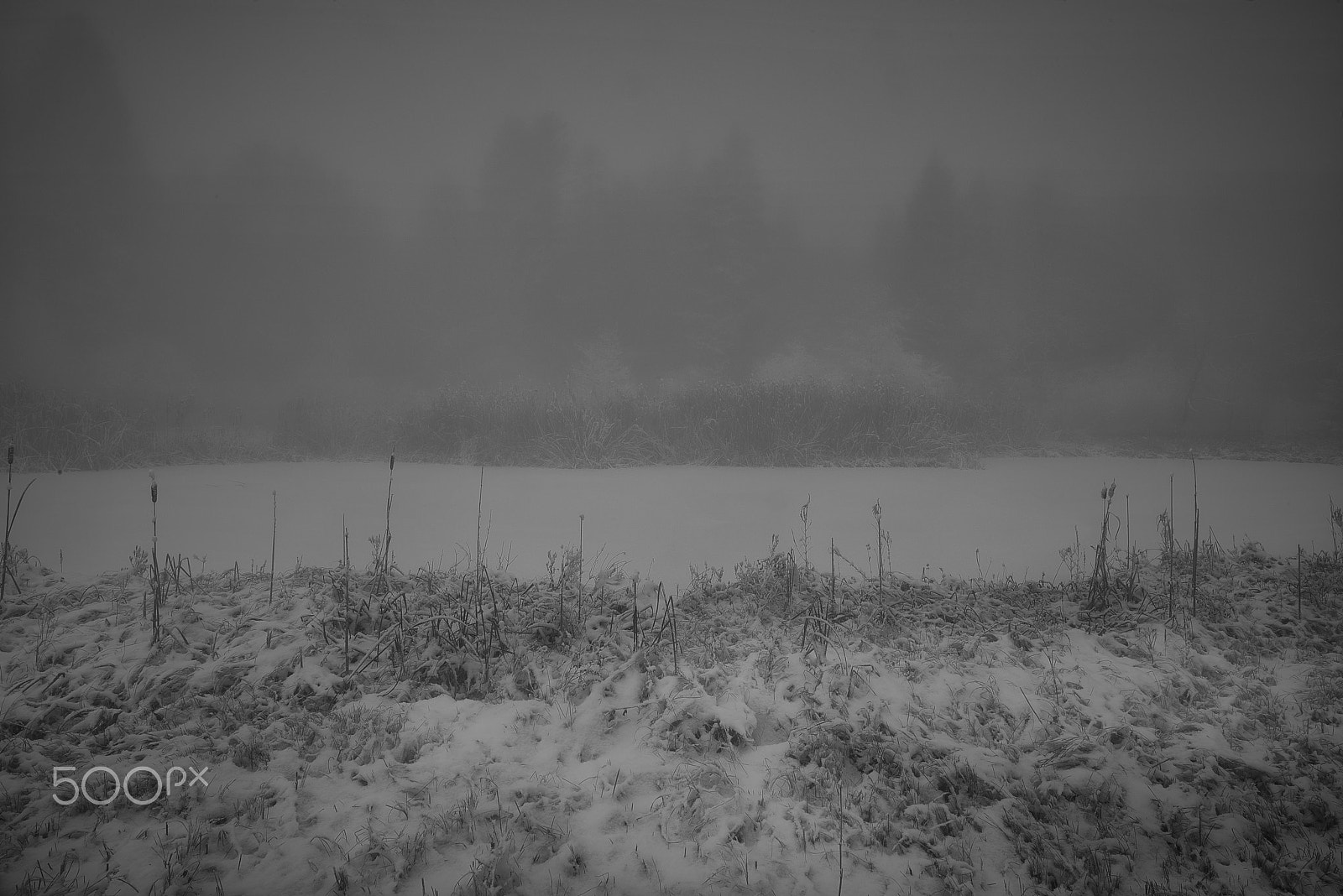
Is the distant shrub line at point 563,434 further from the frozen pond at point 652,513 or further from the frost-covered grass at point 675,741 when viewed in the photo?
the frost-covered grass at point 675,741

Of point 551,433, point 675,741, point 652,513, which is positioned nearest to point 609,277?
point 551,433

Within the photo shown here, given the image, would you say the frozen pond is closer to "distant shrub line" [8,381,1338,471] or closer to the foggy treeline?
"distant shrub line" [8,381,1338,471]

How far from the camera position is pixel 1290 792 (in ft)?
6.00

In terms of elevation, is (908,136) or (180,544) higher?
(908,136)

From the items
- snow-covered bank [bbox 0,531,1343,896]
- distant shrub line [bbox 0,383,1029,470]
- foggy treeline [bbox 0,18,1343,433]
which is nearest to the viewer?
snow-covered bank [bbox 0,531,1343,896]

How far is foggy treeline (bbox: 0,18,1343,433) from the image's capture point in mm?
21328

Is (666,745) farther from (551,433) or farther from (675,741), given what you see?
(551,433)

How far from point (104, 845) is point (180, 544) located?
444 cm

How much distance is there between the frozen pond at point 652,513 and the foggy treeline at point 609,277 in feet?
38.8

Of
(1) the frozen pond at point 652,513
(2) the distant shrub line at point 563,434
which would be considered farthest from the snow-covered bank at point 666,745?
(2) the distant shrub line at point 563,434

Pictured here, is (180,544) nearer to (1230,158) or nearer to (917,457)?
(917,457)

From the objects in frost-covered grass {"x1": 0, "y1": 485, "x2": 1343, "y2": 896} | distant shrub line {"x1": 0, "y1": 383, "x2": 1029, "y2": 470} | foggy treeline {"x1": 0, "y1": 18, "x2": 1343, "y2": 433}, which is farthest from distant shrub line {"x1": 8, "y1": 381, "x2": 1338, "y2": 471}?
foggy treeline {"x1": 0, "y1": 18, "x2": 1343, "y2": 433}

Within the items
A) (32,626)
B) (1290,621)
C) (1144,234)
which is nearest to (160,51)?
(32,626)

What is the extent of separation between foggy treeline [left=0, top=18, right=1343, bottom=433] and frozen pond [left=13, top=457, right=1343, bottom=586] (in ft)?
38.8
